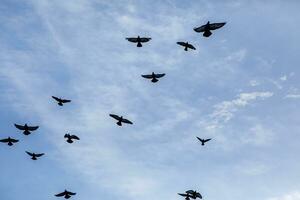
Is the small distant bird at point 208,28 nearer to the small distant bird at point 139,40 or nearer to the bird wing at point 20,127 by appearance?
the small distant bird at point 139,40

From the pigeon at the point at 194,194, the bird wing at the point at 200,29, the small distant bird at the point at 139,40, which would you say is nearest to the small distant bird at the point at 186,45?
the small distant bird at the point at 139,40

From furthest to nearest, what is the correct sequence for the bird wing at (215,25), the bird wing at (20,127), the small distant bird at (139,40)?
the bird wing at (20,127), the small distant bird at (139,40), the bird wing at (215,25)

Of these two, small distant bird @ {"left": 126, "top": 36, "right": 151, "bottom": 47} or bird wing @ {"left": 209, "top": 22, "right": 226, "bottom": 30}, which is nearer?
bird wing @ {"left": 209, "top": 22, "right": 226, "bottom": 30}

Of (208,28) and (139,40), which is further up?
(139,40)

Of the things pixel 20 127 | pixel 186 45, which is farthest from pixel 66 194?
pixel 186 45

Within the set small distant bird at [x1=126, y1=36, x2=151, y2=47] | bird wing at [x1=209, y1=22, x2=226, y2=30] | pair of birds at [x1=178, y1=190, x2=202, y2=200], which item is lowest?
pair of birds at [x1=178, y1=190, x2=202, y2=200]

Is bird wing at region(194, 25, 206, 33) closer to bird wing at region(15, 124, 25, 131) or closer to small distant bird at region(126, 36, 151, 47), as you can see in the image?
small distant bird at region(126, 36, 151, 47)

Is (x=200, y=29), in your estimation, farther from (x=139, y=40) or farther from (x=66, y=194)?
(x=66, y=194)

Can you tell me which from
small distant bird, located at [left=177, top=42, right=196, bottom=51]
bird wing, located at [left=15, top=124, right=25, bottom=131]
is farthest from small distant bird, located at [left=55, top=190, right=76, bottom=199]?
small distant bird, located at [left=177, top=42, right=196, bottom=51]

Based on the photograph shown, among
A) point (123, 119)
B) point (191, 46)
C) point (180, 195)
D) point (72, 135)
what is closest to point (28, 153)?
point (72, 135)

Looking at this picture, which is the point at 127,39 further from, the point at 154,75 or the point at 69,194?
the point at 69,194

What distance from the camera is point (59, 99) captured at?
174ft

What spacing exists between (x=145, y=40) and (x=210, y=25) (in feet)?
29.7

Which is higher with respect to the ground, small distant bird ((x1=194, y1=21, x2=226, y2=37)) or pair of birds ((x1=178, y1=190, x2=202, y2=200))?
small distant bird ((x1=194, y1=21, x2=226, y2=37))
